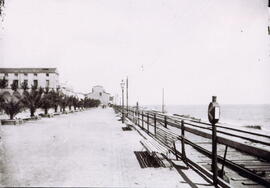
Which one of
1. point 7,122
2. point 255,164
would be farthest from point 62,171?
point 7,122

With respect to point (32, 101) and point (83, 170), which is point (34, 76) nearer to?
point (32, 101)

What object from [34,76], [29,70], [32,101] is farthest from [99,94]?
[32,101]

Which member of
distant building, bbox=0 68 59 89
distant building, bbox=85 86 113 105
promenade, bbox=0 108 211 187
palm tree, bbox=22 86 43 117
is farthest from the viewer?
distant building, bbox=85 86 113 105

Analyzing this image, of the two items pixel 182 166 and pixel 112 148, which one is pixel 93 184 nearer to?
pixel 182 166

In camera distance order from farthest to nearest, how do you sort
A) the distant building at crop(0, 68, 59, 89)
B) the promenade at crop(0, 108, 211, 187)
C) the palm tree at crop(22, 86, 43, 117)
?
the distant building at crop(0, 68, 59, 89), the palm tree at crop(22, 86, 43, 117), the promenade at crop(0, 108, 211, 187)

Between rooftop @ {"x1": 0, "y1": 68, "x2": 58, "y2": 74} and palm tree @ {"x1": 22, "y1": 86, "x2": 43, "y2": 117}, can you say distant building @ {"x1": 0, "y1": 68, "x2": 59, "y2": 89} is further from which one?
palm tree @ {"x1": 22, "y1": 86, "x2": 43, "y2": 117}

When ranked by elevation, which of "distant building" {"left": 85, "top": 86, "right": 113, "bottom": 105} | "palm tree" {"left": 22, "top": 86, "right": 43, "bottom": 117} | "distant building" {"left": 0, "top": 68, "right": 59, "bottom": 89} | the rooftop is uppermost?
the rooftop

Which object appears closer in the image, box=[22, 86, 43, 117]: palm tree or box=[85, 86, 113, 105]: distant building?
box=[22, 86, 43, 117]: palm tree

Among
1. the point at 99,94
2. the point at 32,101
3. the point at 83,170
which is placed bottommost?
the point at 83,170

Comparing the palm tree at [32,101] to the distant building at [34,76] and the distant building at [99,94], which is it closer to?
the distant building at [34,76]

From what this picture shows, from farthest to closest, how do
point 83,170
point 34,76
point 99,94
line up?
point 99,94, point 34,76, point 83,170

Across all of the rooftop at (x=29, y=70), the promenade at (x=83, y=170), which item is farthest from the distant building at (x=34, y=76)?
the promenade at (x=83, y=170)

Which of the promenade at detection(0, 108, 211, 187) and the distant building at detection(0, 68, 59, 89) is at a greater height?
the distant building at detection(0, 68, 59, 89)

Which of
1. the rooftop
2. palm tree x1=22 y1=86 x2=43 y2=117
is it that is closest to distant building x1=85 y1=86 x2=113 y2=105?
the rooftop
